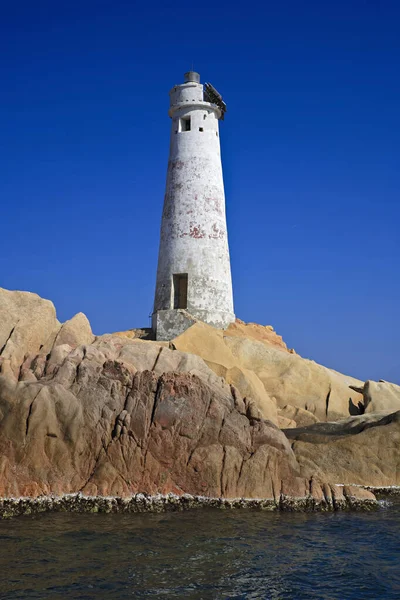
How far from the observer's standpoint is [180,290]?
36.9 meters

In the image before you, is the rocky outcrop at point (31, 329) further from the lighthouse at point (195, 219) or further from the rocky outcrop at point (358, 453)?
the lighthouse at point (195, 219)

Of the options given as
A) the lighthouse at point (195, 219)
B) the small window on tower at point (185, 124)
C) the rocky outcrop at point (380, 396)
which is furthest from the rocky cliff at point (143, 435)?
the small window on tower at point (185, 124)

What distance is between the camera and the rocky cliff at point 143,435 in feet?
58.3

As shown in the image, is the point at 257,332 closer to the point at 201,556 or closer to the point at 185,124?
the point at 185,124

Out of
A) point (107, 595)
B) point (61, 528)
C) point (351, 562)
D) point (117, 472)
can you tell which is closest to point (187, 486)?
point (117, 472)

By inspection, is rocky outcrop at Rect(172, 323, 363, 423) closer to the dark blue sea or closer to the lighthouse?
the lighthouse

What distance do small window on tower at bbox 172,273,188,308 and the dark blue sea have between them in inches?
777

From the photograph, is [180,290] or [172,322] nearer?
[172,322]

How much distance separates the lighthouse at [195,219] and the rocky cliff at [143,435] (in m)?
13.3

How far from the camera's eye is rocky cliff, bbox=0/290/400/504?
17.8 metres

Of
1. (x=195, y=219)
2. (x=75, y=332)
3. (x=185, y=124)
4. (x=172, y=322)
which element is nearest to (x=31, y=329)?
(x=75, y=332)

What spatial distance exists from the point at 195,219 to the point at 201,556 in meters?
23.9

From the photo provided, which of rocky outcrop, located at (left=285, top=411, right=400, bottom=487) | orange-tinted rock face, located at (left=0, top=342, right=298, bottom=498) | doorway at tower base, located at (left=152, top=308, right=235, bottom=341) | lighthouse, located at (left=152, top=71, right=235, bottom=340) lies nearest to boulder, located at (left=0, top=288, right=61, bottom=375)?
orange-tinted rock face, located at (left=0, top=342, right=298, bottom=498)

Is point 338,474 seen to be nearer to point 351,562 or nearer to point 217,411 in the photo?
point 217,411
